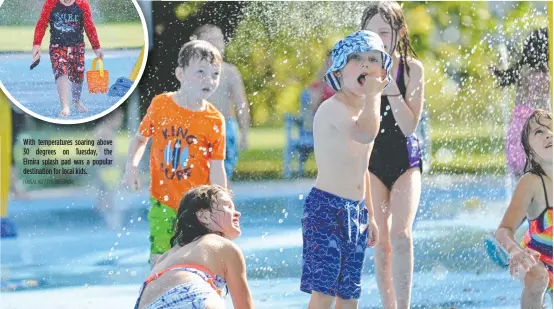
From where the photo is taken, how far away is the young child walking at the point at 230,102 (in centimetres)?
550

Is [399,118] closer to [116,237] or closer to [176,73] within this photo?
[176,73]

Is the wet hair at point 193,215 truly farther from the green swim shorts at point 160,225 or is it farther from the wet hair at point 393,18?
the wet hair at point 393,18

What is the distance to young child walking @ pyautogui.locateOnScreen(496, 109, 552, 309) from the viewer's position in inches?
223

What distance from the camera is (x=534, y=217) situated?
5.71m

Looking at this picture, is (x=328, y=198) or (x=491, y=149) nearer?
(x=328, y=198)

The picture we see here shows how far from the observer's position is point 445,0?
18.6ft

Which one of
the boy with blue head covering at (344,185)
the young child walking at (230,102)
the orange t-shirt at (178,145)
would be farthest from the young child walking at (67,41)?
the boy with blue head covering at (344,185)

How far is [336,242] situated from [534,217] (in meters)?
1.36

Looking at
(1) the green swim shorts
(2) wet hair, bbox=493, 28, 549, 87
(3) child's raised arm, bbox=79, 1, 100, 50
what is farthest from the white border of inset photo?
(2) wet hair, bbox=493, 28, 549, 87

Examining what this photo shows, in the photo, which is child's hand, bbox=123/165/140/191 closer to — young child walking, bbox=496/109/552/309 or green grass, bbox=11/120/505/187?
green grass, bbox=11/120/505/187

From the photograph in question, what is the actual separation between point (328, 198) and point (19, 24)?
73.8 inches

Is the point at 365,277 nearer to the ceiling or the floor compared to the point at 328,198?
nearer to the floor

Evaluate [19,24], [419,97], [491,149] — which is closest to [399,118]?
[419,97]

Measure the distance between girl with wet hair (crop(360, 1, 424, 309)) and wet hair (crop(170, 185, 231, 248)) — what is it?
1154mm
